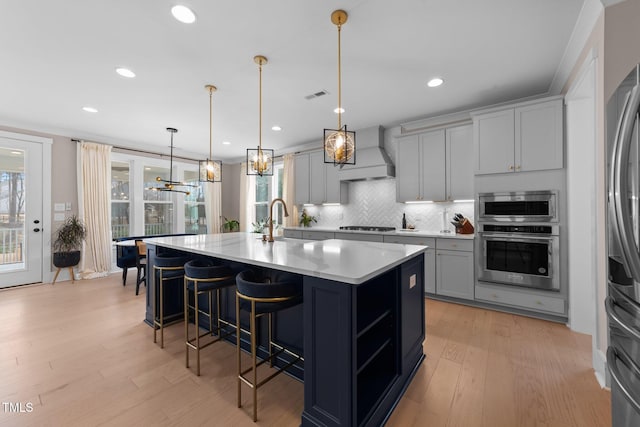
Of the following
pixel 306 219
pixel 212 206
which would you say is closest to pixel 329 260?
pixel 306 219

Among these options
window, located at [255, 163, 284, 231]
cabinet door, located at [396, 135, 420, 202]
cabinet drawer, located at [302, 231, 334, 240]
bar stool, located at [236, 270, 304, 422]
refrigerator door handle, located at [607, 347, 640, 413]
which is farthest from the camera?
window, located at [255, 163, 284, 231]

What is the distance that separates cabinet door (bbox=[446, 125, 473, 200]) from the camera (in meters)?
3.62

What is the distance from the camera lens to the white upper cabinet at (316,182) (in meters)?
4.99

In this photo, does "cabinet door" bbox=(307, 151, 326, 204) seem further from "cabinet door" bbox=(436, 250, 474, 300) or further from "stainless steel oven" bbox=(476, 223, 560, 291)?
"stainless steel oven" bbox=(476, 223, 560, 291)

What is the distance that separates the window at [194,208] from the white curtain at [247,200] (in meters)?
1.00

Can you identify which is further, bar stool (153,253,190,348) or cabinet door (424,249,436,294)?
cabinet door (424,249,436,294)

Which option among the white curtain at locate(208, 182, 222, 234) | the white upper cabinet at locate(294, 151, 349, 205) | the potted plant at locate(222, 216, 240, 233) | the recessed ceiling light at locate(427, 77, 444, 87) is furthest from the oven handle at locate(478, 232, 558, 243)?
the white curtain at locate(208, 182, 222, 234)

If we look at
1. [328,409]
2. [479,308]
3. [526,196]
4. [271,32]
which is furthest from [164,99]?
[479,308]

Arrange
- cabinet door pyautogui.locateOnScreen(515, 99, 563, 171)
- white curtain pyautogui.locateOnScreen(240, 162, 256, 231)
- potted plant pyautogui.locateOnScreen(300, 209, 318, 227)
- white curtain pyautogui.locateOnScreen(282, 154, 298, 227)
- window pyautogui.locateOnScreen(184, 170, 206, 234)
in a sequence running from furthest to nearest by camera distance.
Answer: white curtain pyautogui.locateOnScreen(240, 162, 256, 231) < window pyautogui.locateOnScreen(184, 170, 206, 234) < white curtain pyautogui.locateOnScreen(282, 154, 298, 227) < potted plant pyautogui.locateOnScreen(300, 209, 318, 227) < cabinet door pyautogui.locateOnScreen(515, 99, 563, 171)

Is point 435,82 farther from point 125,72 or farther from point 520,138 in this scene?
point 125,72

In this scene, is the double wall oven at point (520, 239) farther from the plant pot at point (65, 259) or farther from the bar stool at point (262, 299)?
the plant pot at point (65, 259)

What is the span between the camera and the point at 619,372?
951 mm

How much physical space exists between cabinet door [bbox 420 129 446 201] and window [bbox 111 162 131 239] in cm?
586

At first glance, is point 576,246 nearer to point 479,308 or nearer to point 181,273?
point 479,308
